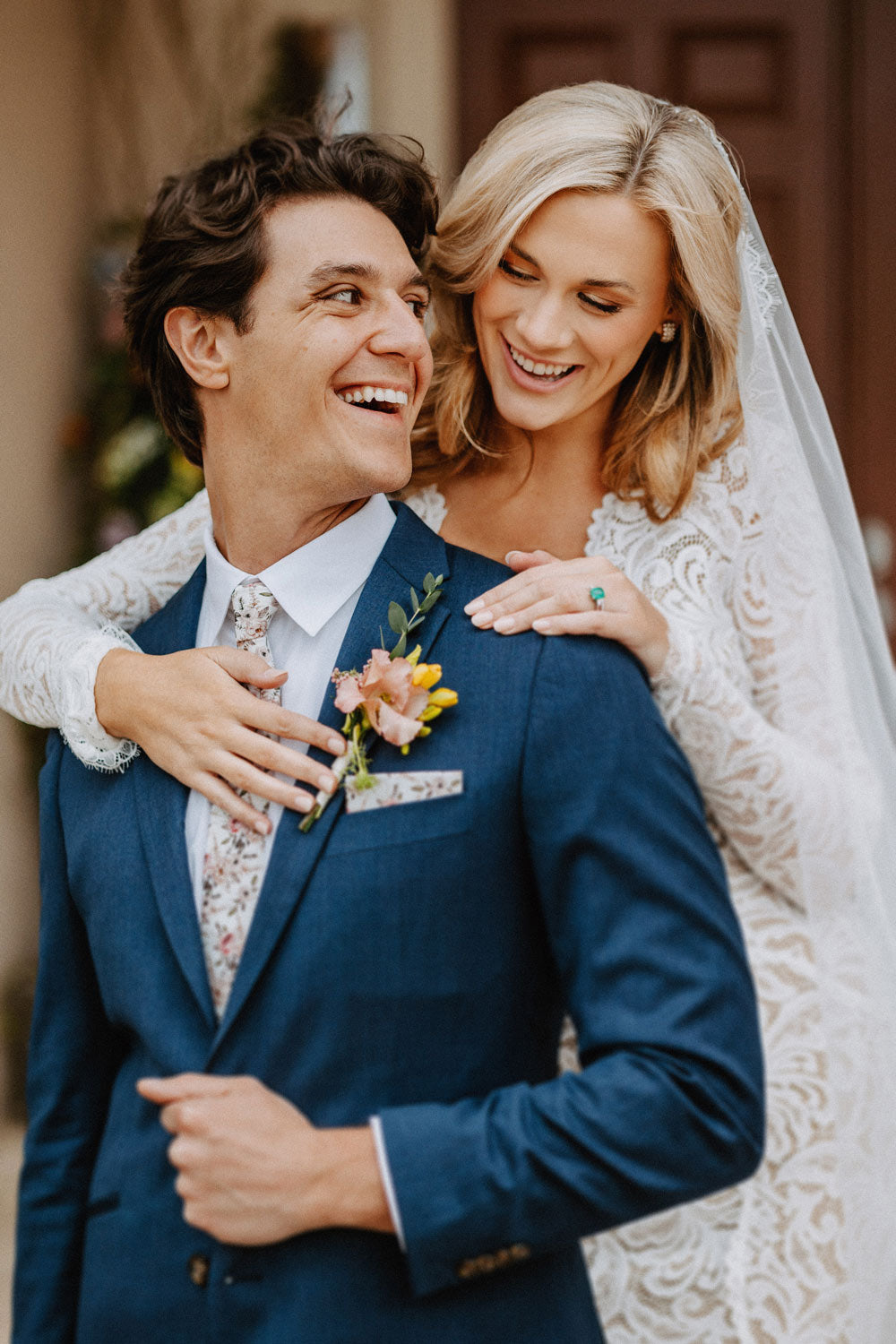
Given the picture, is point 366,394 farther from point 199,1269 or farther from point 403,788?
point 199,1269

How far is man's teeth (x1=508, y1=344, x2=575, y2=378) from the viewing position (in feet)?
6.09

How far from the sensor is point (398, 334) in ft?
4.80

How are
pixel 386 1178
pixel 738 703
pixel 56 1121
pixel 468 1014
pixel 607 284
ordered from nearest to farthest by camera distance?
pixel 386 1178, pixel 468 1014, pixel 56 1121, pixel 738 703, pixel 607 284

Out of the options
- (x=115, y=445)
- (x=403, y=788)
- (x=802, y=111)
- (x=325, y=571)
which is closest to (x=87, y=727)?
(x=325, y=571)

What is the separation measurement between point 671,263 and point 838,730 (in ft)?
2.31

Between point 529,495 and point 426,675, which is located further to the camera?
point 529,495

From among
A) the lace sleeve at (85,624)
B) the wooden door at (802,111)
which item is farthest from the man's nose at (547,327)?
the wooden door at (802,111)

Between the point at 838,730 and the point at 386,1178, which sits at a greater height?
the point at 838,730

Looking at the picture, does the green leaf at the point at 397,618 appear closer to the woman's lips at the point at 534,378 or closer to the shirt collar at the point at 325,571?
the shirt collar at the point at 325,571

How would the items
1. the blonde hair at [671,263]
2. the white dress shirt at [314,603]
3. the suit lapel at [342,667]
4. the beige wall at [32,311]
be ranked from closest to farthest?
the suit lapel at [342,667]
the white dress shirt at [314,603]
the blonde hair at [671,263]
the beige wall at [32,311]

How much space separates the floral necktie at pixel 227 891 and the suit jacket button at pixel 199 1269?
0.22m

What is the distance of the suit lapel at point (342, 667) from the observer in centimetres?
119

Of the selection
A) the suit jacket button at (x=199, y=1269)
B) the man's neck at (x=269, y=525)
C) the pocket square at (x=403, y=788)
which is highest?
the man's neck at (x=269, y=525)

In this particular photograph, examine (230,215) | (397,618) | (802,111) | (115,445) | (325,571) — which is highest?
(802,111)
